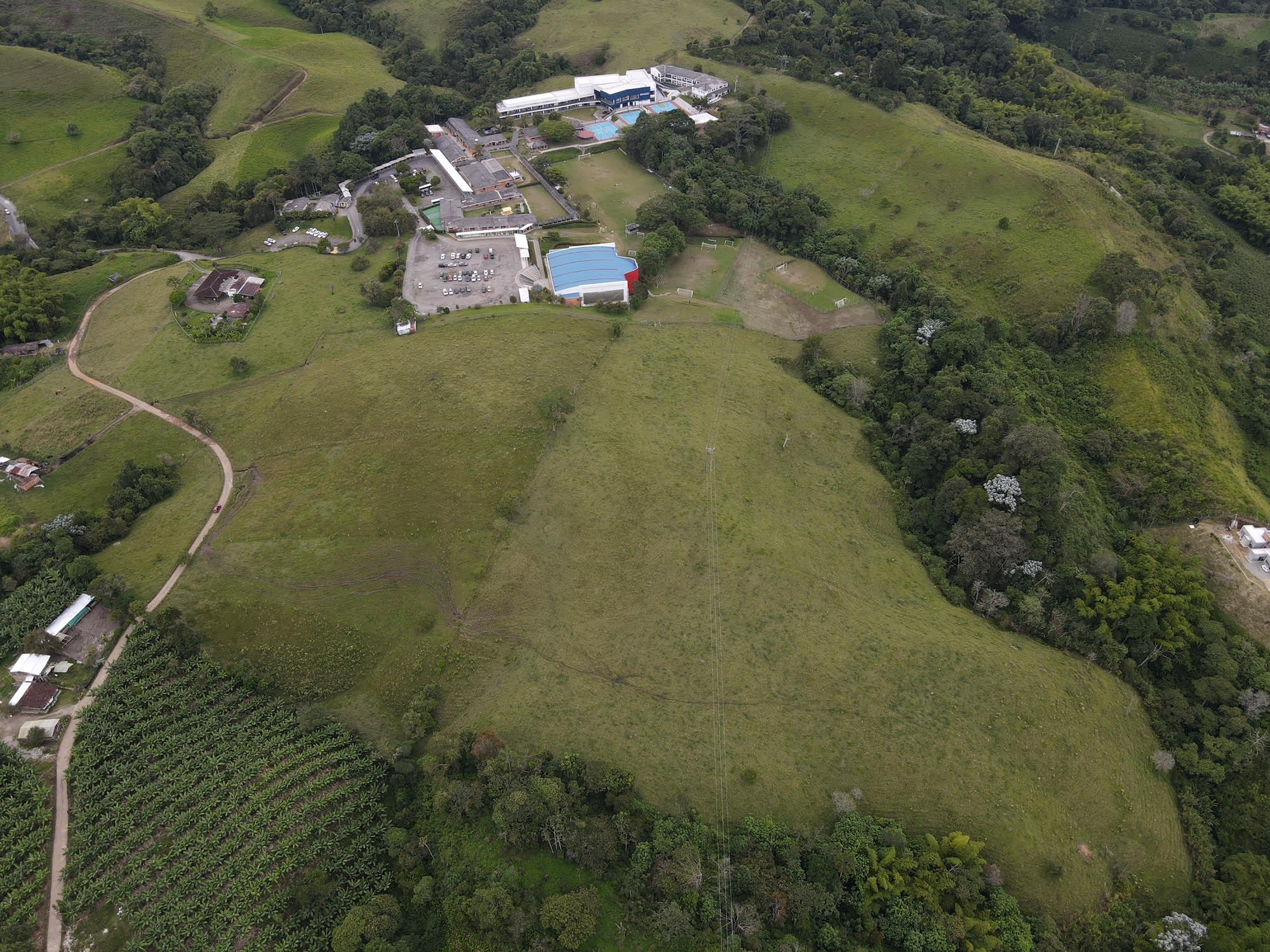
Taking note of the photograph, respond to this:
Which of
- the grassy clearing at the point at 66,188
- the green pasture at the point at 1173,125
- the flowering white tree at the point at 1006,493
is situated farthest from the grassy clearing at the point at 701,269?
the grassy clearing at the point at 66,188

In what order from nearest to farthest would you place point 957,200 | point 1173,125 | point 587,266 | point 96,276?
1. point 96,276
2. point 587,266
3. point 957,200
4. point 1173,125

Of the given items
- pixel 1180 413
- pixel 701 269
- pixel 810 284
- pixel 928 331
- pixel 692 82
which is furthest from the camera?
pixel 692 82

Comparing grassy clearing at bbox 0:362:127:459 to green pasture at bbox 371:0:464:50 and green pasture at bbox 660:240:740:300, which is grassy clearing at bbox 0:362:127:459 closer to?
green pasture at bbox 660:240:740:300

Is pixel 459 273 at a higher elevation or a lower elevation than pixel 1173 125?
lower

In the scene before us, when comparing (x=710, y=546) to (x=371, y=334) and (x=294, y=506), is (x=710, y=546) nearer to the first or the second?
(x=294, y=506)

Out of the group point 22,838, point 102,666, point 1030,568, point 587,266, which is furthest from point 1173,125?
point 22,838

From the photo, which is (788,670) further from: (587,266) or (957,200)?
(957,200)

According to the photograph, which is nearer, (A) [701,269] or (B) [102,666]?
(B) [102,666]
